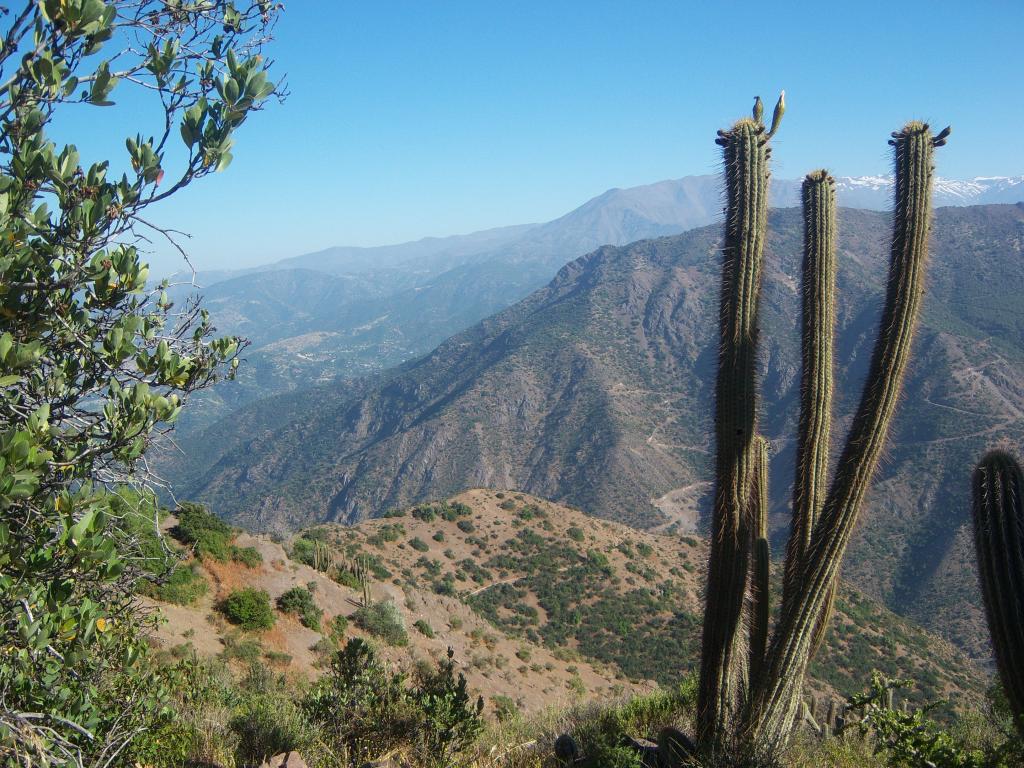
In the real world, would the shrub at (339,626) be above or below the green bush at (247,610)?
below

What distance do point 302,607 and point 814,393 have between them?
13.3 metres

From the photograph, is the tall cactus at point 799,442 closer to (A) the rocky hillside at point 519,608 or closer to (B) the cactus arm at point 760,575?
(B) the cactus arm at point 760,575

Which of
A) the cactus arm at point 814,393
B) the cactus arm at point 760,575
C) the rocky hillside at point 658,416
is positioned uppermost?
the cactus arm at point 814,393

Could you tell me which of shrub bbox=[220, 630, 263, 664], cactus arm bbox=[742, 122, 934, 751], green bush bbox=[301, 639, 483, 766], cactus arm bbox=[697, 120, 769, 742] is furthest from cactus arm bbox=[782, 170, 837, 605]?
shrub bbox=[220, 630, 263, 664]

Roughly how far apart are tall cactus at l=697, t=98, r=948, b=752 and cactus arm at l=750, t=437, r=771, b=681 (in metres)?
0.02

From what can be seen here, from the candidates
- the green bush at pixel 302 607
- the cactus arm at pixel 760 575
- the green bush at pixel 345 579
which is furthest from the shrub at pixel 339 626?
the cactus arm at pixel 760 575

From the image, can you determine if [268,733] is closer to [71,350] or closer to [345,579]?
[71,350]

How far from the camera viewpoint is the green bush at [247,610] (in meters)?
13.4

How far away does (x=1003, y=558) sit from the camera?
444cm

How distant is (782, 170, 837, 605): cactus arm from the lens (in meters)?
5.61

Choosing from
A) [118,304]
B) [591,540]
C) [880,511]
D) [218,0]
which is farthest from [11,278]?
[880,511]

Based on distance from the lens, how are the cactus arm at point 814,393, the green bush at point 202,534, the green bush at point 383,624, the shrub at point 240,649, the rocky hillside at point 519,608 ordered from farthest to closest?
the green bush at point 383,624 < the rocky hillside at point 519,608 < the green bush at point 202,534 < the shrub at point 240,649 < the cactus arm at point 814,393

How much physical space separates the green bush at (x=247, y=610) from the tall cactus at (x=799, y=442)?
10.8 metres

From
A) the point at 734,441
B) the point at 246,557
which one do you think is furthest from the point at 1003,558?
the point at 246,557
